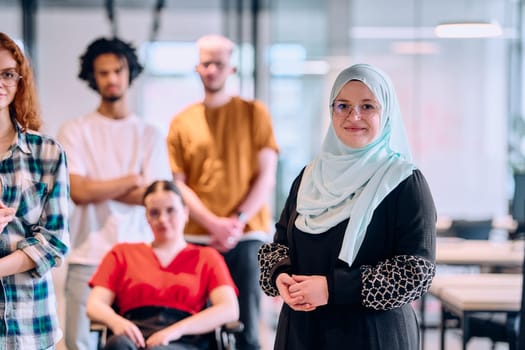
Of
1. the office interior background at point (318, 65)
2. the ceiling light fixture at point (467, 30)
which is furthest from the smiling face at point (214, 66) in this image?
→ the ceiling light fixture at point (467, 30)

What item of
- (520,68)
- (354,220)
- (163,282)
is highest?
(520,68)

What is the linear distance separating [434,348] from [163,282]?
322 cm

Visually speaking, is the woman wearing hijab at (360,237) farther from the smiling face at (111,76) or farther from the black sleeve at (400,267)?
the smiling face at (111,76)

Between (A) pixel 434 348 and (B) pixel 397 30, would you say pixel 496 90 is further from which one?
(A) pixel 434 348

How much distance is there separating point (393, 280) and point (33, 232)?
1062mm

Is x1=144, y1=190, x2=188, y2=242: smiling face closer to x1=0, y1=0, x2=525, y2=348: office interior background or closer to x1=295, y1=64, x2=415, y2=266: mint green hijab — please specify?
x1=295, y1=64, x2=415, y2=266: mint green hijab

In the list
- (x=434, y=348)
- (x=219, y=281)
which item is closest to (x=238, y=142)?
(x=219, y=281)

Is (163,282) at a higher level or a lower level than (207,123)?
lower

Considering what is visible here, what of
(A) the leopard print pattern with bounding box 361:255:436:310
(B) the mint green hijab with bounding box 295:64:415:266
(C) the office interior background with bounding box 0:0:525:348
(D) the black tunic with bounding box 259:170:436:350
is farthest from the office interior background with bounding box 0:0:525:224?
(A) the leopard print pattern with bounding box 361:255:436:310

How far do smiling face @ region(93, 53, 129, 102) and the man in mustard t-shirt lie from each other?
0.36 meters

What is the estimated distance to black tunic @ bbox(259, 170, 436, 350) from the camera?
253 cm

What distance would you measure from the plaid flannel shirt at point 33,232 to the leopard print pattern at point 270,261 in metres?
0.60

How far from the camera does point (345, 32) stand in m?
8.54

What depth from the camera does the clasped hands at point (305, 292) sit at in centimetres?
255
